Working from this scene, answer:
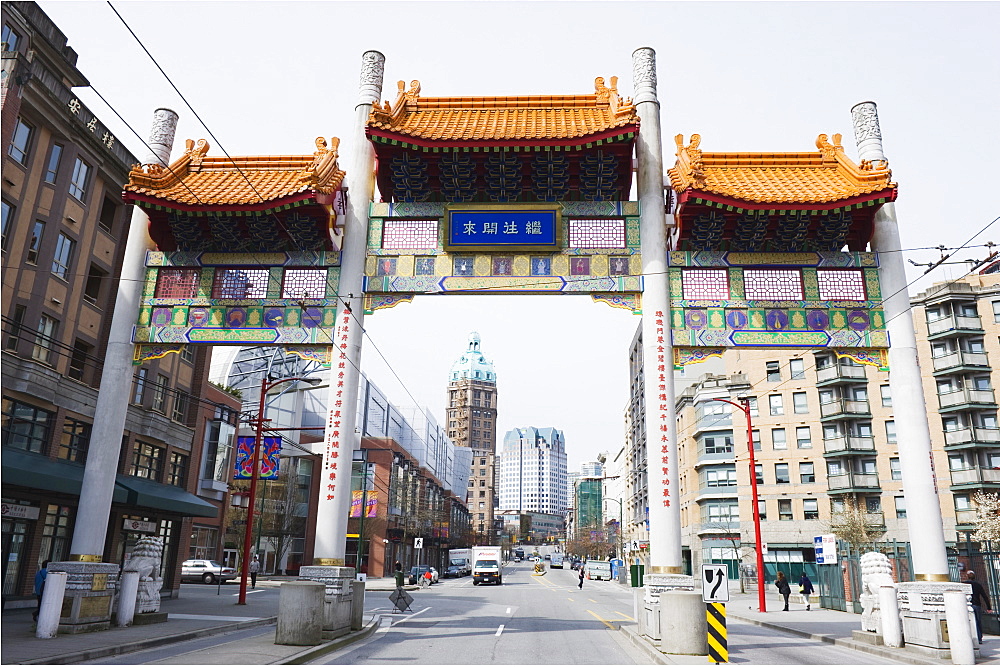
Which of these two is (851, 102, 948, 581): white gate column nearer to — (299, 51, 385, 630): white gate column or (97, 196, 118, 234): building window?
(299, 51, 385, 630): white gate column

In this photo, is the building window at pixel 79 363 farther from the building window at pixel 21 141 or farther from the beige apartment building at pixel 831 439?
the beige apartment building at pixel 831 439

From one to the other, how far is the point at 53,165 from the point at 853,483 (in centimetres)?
5304

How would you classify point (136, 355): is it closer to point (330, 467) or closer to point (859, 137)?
point (330, 467)

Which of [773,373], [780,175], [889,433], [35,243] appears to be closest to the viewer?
[780,175]

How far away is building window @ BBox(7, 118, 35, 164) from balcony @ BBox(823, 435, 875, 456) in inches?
2084

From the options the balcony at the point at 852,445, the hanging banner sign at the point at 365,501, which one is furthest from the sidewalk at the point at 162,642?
the balcony at the point at 852,445

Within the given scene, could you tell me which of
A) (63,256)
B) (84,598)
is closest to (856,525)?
(84,598)

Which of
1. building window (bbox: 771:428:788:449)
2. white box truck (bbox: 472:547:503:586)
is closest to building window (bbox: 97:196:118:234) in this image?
white box truck (bbox: 472:547:503:586)

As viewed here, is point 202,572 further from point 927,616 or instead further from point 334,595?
point 927,616

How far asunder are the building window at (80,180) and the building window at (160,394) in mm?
8434

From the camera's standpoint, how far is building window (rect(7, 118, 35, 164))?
22516 millimetres

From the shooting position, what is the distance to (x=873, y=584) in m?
18.0

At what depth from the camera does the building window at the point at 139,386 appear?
29.6 meters

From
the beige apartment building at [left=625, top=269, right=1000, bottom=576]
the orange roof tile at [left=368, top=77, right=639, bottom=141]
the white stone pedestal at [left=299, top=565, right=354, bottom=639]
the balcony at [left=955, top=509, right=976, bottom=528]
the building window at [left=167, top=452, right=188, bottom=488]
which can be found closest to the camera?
the white stone pedestal at [left=299, top=565, right=354, bottom=639]
